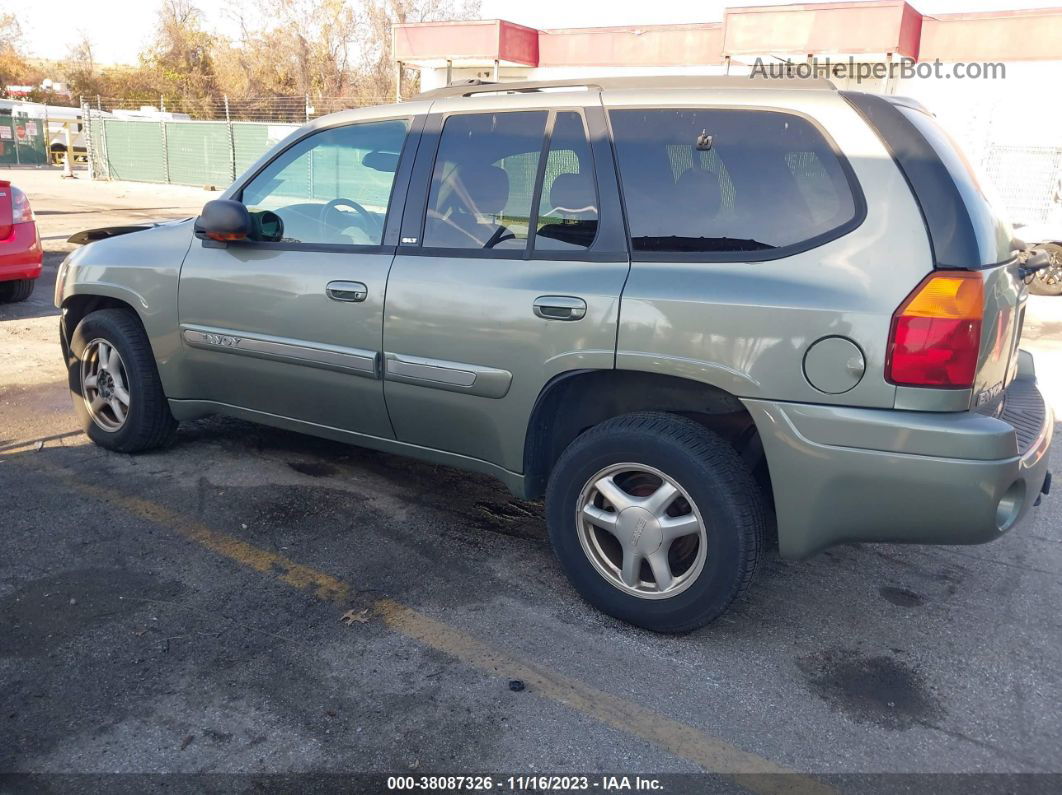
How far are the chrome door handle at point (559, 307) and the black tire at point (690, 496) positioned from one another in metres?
0.41

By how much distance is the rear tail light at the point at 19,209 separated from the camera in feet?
27.1

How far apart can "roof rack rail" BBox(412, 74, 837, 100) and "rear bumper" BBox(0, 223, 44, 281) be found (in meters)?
5.98

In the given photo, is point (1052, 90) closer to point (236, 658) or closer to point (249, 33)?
point (236, 658)

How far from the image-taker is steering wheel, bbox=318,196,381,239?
12.7ft

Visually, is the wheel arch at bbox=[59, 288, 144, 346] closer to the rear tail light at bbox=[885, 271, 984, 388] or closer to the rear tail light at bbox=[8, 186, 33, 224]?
the rear tail light at bbox=[885, 271, 984, 388]

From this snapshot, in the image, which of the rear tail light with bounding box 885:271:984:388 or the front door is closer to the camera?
the rear tail light with bounding box 885:271:984:388

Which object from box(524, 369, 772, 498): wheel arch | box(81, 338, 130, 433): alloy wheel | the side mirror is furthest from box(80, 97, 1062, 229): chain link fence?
box(81, 338, 130, 433): alloy wheel

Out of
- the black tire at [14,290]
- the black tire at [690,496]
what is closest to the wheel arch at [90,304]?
the black tire at [690,496]

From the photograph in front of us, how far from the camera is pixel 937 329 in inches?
106

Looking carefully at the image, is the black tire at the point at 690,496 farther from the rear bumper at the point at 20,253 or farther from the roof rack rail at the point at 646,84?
the rear bumper at the point at 20,253

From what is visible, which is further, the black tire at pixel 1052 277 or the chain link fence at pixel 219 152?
the chain link fence at pixel 219 152

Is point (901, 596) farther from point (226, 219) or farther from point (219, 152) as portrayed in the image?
point (219, 152)

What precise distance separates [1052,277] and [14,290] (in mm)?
12365

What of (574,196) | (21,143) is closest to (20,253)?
(574,196)
